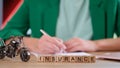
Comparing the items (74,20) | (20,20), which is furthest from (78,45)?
(20,20)

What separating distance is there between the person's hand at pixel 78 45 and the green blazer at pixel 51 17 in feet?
0.58

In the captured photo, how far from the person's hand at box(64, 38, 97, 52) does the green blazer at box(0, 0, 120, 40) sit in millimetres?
176

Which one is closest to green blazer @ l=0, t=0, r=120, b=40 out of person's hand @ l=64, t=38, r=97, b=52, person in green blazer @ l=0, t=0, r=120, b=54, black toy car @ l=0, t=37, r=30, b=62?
person in green blazer @ l=0, t=0, r=120, b=54

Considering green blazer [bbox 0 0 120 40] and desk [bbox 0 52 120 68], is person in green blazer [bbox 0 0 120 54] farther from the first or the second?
desk [bbox 0 52 120 68]

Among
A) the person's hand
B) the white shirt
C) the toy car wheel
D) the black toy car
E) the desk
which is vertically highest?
the white shirt

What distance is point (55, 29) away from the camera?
139 centimetres

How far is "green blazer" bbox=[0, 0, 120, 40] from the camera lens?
1385 millimetres

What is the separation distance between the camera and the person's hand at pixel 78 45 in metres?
1.14

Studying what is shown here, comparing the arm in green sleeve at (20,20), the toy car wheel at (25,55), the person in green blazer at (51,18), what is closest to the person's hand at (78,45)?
the person in green blazer at (51,18)

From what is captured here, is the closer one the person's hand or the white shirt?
the person's hand

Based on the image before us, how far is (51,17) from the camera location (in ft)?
4.59

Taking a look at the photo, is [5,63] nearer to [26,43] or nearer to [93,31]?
[26,43]

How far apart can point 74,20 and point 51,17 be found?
0.11 m

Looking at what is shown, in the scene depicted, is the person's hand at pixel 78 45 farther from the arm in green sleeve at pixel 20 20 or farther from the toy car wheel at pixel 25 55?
the arm in green sleeve at pixel 20 20
